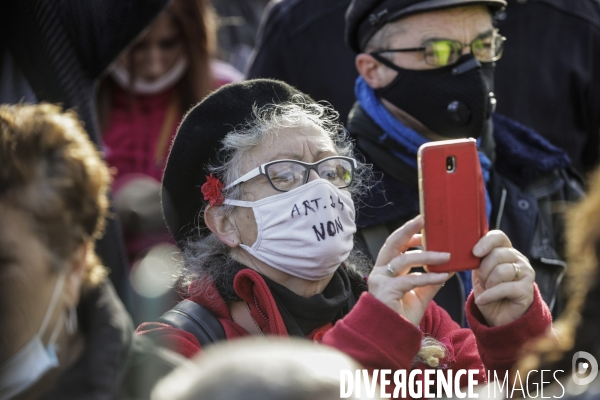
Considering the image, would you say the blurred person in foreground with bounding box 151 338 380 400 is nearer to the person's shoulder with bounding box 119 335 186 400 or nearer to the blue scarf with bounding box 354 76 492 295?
the person's shoulder with bounding box 119 335 186 400

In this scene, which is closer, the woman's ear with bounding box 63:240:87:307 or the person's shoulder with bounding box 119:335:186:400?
the person's shoulder with bounding box 119:335:186:400

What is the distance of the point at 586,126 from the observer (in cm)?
535

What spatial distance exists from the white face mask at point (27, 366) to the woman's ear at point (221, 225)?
38.1 inches

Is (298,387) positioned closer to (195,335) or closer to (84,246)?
(84,246)

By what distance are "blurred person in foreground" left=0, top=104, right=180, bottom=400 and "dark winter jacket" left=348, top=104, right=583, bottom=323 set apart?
160 centimetres

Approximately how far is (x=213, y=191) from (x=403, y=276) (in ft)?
2.89

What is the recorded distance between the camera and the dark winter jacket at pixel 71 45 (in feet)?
11.8

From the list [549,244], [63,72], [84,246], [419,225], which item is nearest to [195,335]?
[84,246]

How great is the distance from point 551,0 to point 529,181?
1371 millimetres

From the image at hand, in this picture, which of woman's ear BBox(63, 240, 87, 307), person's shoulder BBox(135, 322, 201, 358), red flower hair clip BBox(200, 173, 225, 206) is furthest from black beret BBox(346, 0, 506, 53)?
woman's ear BBox(63, 240, 87, 307)

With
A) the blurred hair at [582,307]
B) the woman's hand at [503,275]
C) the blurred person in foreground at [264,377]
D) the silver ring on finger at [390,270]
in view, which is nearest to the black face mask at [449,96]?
the woman's hand at [503,275]

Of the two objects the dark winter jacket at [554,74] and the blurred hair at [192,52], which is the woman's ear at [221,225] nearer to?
the blurred hair at [192,52]

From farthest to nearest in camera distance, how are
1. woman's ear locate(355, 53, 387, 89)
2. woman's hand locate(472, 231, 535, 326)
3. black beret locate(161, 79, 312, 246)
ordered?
woman's ear locate(355, 53, 387, 89)
black beret locate(161, 79, 312, 246)
woman's hand locate(472, 231, 535, 326)

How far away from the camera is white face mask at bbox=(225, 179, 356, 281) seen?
314cm
